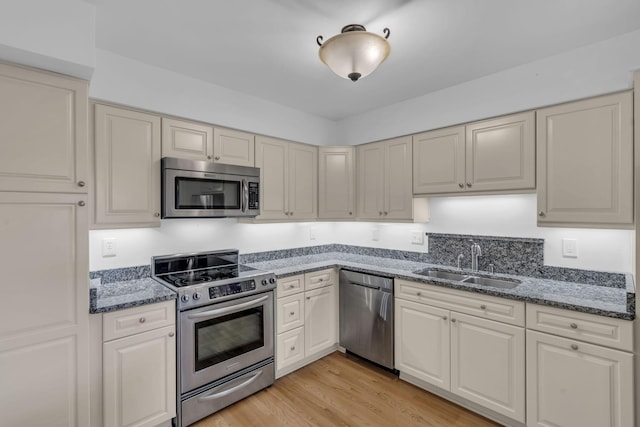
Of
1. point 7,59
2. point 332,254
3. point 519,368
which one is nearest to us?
point 7,59

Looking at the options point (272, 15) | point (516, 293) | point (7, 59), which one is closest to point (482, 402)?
point (516, 293)

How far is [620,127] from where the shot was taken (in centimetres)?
185

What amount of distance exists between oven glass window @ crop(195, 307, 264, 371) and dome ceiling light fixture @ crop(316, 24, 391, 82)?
186 cm

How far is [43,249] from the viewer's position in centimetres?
155

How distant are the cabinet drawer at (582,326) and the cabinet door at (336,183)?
188cm

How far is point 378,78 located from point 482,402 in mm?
2591

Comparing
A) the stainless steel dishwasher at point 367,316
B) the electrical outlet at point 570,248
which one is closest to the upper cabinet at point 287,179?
the stainless steel dishwasher at point 367,316

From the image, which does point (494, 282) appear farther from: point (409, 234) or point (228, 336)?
point (228, 336)

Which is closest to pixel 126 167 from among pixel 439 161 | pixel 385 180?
pixel 385 180

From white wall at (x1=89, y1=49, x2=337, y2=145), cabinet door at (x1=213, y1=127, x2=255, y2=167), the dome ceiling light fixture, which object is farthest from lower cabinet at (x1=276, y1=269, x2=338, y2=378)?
the dome ceiling light fixture

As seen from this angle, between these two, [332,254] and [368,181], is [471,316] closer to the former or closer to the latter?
[368,181]

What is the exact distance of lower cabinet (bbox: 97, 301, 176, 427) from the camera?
70.3 inches

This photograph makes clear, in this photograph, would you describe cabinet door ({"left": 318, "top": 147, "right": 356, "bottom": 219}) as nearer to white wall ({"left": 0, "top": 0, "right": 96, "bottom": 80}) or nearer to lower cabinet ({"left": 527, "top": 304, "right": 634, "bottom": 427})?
lower cabinet ({"left": 527, "top": 304, "right": 634, "bottom": 427})

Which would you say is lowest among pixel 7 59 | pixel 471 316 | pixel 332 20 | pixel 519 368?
pixel 519 368
